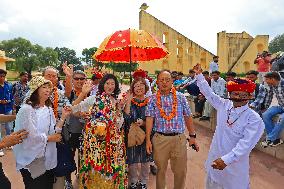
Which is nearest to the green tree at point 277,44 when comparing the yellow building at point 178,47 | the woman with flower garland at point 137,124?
the yellow building at point 178,47

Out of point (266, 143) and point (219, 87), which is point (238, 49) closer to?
point (219, 87)

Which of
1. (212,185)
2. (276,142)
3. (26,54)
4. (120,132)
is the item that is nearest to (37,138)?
(120,132)

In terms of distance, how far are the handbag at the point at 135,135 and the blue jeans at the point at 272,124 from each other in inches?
134

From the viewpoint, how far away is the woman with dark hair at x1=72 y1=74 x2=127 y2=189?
3.90m

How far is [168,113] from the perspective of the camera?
4.14 m

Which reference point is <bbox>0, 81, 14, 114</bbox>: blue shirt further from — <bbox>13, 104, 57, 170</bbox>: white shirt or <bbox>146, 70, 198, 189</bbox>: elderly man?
<bbox>146, 70, 198, 189</bbox>: elderly man

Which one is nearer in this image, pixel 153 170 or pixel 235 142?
pixel 235 142

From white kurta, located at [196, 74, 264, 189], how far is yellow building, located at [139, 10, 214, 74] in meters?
23.8

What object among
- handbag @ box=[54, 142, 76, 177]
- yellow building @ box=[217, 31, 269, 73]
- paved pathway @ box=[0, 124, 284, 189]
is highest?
yellow building @ box=[217, 31, 269, 73]

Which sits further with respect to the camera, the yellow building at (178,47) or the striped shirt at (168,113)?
the yellow building at (178,47)

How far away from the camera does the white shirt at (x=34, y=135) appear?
127 inches

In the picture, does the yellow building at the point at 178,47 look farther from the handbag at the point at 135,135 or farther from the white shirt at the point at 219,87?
the handbag at the point at 135,135

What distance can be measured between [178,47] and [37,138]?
25128 millimetres

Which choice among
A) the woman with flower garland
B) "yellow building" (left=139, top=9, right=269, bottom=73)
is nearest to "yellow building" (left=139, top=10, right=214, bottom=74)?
"yellow building" (left=139, top=9, right=269, bottom=73)
